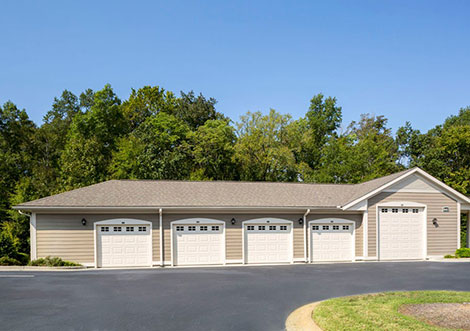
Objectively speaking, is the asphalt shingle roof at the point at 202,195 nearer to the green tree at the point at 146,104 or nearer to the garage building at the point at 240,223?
the garage building at the point at 240,223

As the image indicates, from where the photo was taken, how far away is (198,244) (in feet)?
61.4

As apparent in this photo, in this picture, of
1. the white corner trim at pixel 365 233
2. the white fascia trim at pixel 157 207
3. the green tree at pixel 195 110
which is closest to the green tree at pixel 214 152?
the green tree at pixel 195 110

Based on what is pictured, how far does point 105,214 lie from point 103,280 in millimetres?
5364

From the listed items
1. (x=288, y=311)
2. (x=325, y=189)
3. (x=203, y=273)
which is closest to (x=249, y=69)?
(x=325, y=189)

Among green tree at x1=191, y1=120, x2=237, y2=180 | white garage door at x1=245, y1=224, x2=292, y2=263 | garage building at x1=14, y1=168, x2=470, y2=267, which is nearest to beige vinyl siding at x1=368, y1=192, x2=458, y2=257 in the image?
garage building at x1=14, y1=168, x2=470, y2=267

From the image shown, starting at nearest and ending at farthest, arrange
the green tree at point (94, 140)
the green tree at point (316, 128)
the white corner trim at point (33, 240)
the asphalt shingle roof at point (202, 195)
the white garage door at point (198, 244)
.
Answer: the white corner trim at point (33, 240), the asphalt shingle roof at point (202, 195), the white garage door at point (198, 244), the green tree at point (94, 140), the green tree at point (316, 128)

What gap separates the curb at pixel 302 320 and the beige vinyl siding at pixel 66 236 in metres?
11.7

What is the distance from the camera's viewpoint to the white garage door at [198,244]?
18594 millimetres

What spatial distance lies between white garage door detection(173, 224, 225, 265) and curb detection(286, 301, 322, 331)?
9.56 meters

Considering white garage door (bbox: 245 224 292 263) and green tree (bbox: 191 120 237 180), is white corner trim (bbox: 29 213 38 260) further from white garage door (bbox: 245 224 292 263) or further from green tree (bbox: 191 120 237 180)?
green tree (bbox: 191 120 237 180)

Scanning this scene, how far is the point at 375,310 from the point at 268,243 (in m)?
10.5

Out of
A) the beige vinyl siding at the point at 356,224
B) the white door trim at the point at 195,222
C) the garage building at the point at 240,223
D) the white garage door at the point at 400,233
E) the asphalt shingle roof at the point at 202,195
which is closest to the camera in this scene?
the garage building at the point at 240,223

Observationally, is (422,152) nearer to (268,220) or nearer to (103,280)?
(268,220)

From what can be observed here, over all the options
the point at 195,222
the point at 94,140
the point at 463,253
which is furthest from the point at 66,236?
the point at 94,140
